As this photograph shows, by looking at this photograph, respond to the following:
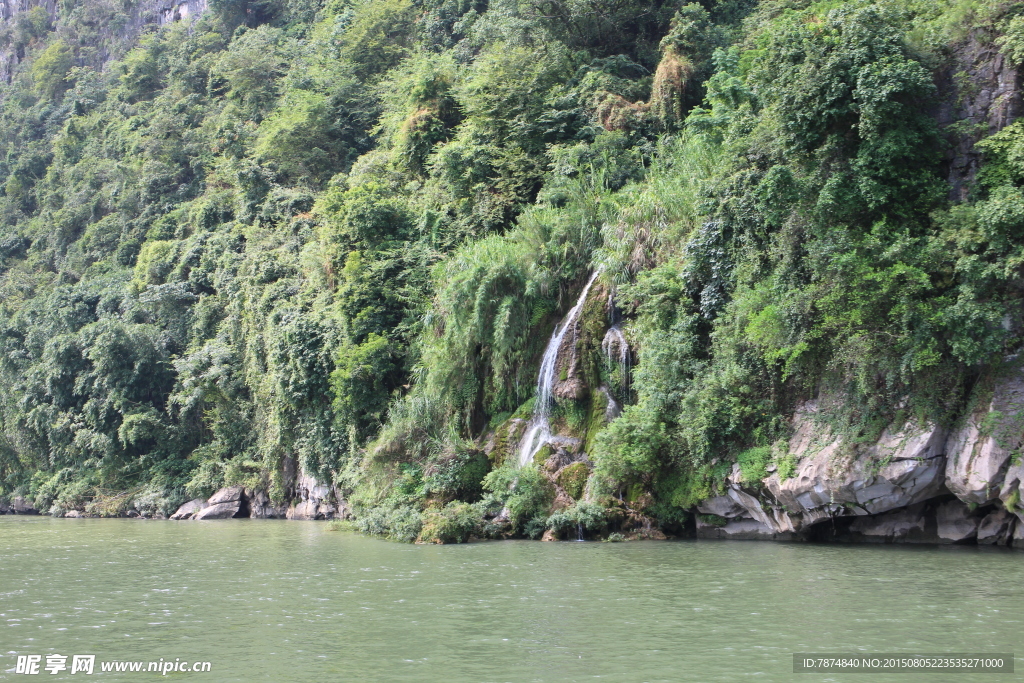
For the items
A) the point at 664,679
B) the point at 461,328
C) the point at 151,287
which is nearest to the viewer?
the point at 664,679

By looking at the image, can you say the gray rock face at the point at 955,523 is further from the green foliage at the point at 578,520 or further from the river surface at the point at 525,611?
the green foliage at the point at 578,520

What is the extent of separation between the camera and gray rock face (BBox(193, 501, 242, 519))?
28.8 metres

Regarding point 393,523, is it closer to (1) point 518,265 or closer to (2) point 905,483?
(1) point 518,265

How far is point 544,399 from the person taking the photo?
18.7 m

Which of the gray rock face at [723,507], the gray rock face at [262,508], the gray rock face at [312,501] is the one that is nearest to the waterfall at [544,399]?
the gray rock face at [723,507]

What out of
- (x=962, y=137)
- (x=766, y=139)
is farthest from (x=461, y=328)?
(x=962, y=137)

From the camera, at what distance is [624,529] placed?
637 inches

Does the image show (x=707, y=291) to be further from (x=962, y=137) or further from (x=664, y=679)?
(x=664, y=679)

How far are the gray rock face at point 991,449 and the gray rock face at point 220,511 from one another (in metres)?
22.3

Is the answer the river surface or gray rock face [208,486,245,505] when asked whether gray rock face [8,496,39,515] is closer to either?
gray rock face [208,486,245,505]

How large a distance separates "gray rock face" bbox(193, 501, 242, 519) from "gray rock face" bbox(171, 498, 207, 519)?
50 centimetres

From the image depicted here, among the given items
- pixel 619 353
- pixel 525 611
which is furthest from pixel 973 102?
pixel 525 611

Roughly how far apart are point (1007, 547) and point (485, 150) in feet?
54.4

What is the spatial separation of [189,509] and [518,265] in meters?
15.9
